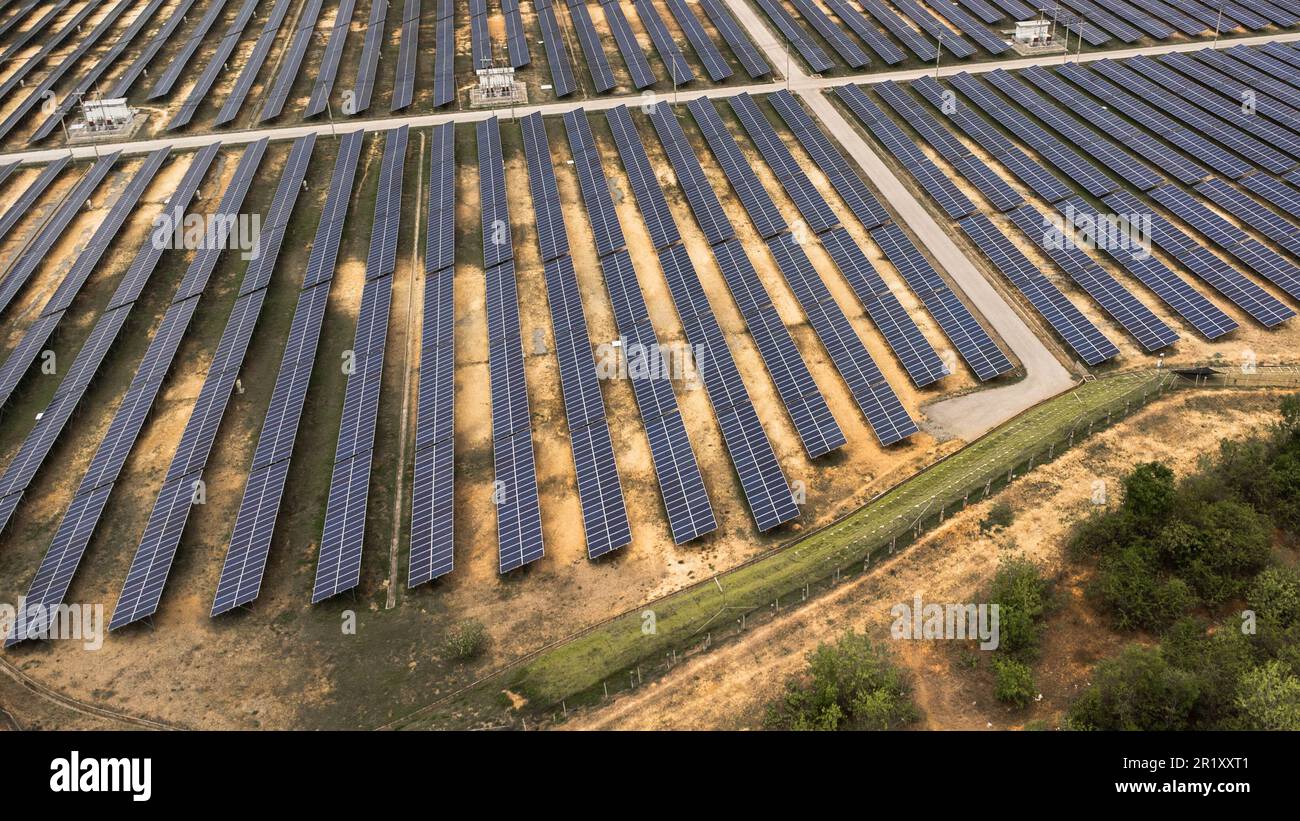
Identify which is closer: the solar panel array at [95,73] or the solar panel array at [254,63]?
the solar panel array at [95,73]

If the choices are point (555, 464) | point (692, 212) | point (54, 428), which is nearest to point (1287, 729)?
point (555, 464)

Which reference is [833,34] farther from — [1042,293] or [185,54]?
[185,54]

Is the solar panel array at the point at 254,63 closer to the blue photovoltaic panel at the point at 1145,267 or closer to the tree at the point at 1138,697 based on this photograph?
the blue photovoltaic panel at the point at 1145,267

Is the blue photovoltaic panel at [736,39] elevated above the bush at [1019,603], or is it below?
above

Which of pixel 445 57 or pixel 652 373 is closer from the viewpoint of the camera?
pixel 652 373

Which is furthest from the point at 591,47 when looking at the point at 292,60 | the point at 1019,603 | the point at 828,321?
the point at 1019,603

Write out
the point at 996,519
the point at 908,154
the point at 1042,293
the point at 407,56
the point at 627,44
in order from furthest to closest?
the point at 407,56
the point at 627,44
the point at 908,154
the point at 1042,293
the point at 996,519

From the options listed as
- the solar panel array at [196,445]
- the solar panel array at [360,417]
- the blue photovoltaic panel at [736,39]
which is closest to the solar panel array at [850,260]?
the blue photovoltaic panel at [736,39]

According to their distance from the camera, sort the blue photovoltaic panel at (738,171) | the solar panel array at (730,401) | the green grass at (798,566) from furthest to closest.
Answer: the blue photovoltaic panel at (738,171) → the solar panel array at (730,401) → the green grass at (798,566)
